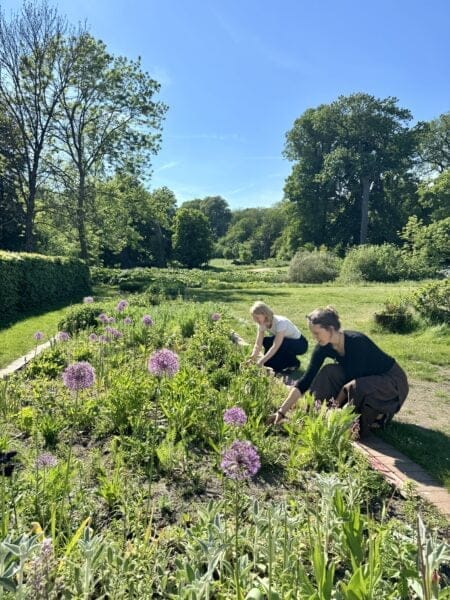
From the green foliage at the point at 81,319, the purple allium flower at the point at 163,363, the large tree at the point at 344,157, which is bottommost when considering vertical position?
the green foliage at the point at 81,319

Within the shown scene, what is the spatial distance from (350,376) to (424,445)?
85cm

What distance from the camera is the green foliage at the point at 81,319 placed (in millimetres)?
8117

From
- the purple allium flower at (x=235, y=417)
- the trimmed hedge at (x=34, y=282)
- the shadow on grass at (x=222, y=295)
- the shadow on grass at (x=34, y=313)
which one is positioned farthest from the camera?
the shadow on grass at (x=222, y=295)

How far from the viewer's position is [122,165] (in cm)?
2548

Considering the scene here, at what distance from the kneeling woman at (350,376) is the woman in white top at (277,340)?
1.11 metres

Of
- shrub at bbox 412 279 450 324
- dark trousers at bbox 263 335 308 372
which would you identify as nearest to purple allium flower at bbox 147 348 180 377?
dark trousers at bbox 263 335 308 372

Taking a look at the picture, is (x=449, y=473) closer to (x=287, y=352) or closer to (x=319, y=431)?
(x=319, y=431)

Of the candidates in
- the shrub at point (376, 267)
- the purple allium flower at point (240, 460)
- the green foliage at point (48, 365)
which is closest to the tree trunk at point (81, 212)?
the shrub at point (376, 267)

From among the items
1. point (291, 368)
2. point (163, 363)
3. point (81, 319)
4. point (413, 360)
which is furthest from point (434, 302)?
point (163, 363)

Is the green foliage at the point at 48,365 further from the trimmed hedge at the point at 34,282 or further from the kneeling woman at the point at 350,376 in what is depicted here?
the trimmed hedge at the point at 34,282

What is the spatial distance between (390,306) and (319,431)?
7.18 m

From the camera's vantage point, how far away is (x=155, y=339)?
6.43m

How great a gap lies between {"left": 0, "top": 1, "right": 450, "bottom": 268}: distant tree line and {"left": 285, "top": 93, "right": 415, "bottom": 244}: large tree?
105mm

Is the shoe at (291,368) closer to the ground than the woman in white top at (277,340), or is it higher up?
closer to the ground
